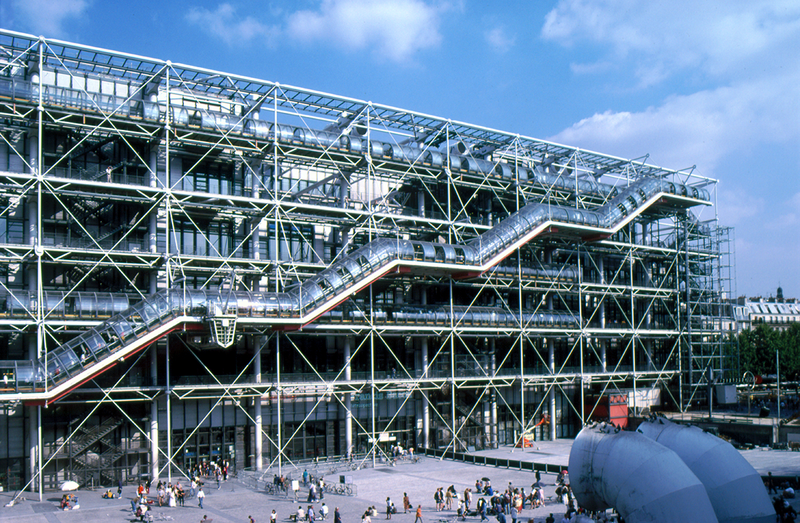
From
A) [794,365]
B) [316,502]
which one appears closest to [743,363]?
[794,365]

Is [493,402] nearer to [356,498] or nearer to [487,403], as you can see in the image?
[487,403]

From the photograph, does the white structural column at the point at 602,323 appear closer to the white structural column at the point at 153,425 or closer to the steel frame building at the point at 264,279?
the steel frame building at the point at 264,279

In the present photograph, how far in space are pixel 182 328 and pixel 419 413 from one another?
1660 cm

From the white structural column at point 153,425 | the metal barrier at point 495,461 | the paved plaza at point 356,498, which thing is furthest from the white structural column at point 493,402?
the white structural column at point 153,425

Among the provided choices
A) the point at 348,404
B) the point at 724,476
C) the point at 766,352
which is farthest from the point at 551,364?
the point at 766,352

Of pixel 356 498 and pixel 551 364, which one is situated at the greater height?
pixel 551 364

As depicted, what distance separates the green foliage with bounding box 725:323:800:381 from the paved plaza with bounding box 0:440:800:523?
36.7 m

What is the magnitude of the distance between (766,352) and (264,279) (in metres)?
57.2

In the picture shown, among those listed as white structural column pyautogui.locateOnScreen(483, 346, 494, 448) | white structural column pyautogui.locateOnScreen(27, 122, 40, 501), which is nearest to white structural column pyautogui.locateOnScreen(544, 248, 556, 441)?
white structural column pyautogui.locateOnScreen(483, 346, 494, 448)

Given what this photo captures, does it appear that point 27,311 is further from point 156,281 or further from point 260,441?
point 260,441

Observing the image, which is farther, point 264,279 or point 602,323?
point 602,323

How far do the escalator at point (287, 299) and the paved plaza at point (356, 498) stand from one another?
455 cm

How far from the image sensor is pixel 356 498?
30.5 metres

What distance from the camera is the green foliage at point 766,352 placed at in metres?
74.8
